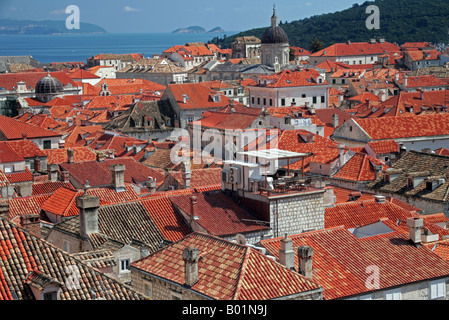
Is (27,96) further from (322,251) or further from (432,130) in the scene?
(322,251)

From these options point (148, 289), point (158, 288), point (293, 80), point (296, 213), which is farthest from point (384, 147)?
point (293, 80)

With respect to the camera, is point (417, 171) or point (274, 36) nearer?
point (417, 171)

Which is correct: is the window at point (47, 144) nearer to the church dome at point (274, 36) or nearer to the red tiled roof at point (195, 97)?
the red tiled roof at point (195, 97)

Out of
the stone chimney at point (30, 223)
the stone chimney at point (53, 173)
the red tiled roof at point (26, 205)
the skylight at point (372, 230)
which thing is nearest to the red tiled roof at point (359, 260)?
the skylight at point (372, 230)

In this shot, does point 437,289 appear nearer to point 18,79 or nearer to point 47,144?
point 47,144

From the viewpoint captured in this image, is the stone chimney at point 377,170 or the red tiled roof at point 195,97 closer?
the stone chimney at point 377,170

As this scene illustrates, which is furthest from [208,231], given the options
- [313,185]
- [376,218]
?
[376,218]
